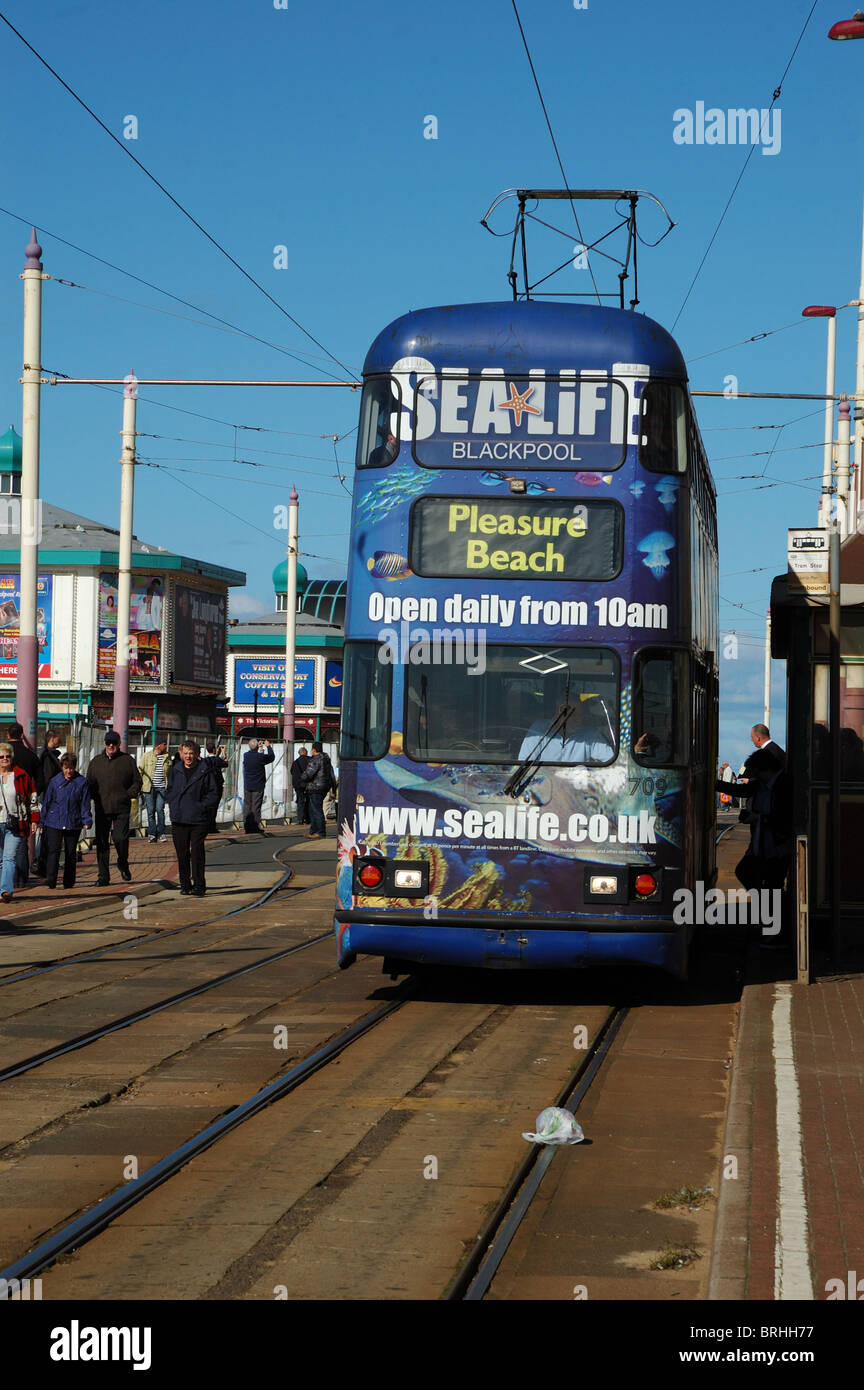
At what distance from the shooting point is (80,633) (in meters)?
57.7

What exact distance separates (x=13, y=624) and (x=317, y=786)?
2642 centimetres

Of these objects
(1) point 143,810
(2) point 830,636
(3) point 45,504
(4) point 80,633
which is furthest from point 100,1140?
(3) point 45,504

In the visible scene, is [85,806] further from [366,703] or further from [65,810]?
[366,703]

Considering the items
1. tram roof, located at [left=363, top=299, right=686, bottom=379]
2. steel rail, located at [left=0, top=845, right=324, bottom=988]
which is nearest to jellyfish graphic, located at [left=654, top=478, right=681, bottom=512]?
tram roof, located at [left=363, top=299, right=686, bottom=379]

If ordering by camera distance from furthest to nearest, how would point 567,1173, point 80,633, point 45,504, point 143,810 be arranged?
point 45,504 → point 80,633 → point 143,810 → point 567,1173

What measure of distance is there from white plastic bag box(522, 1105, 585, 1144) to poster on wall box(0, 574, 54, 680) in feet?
164

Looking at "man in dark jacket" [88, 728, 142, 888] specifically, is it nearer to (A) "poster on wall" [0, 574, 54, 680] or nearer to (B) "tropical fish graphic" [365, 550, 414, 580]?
(B) "tropical fish graphic" [365, 550, 414, 580]

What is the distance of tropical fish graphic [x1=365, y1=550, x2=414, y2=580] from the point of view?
1206 cm

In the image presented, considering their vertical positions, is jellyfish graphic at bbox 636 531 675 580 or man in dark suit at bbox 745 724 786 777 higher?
jellyfish graphic at bbox 636 531 675 580

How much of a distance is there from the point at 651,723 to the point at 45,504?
62.0m

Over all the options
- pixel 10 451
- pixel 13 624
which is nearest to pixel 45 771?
pixel 13 624

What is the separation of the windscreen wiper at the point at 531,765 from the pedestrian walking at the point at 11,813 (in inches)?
346

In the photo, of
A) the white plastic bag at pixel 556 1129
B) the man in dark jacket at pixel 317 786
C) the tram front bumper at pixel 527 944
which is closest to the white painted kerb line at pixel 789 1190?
the white plastic bag at pixel 556 1129

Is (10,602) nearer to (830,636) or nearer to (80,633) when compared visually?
(80,633)
